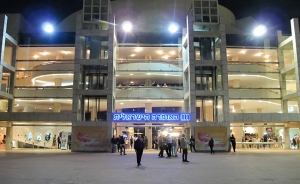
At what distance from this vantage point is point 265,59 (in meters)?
38.9

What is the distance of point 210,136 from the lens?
94.6ft

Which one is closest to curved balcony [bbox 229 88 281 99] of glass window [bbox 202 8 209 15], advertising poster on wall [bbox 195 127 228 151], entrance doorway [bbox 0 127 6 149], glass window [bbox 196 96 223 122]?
glass window [bbox 196 96 223 122]

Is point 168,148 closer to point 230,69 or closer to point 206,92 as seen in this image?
point 206,92

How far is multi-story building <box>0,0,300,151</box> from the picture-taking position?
29750mm

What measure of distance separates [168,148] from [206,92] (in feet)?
36.0

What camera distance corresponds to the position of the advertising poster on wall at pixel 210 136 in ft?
94.0

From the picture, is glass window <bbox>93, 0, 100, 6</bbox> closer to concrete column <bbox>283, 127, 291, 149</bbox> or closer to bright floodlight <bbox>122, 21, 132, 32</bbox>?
bright floodlight <bbox>122, 21, 132, 32</bbox>

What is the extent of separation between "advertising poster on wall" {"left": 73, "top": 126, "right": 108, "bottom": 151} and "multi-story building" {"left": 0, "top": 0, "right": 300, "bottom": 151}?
96mm

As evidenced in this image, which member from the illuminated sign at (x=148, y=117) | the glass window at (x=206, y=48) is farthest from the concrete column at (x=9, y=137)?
the glass window at (x=206, y=48)

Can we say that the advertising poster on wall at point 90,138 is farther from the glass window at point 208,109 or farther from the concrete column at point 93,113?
the glass window at point 208,109

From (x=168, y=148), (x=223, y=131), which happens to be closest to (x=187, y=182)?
(x=168, y=148)

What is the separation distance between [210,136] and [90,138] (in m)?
11.8

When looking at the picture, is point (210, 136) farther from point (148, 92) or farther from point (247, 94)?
point (148, 92)

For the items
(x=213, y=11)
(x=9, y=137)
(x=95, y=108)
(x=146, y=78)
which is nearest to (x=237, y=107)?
(x=146, y=78)
